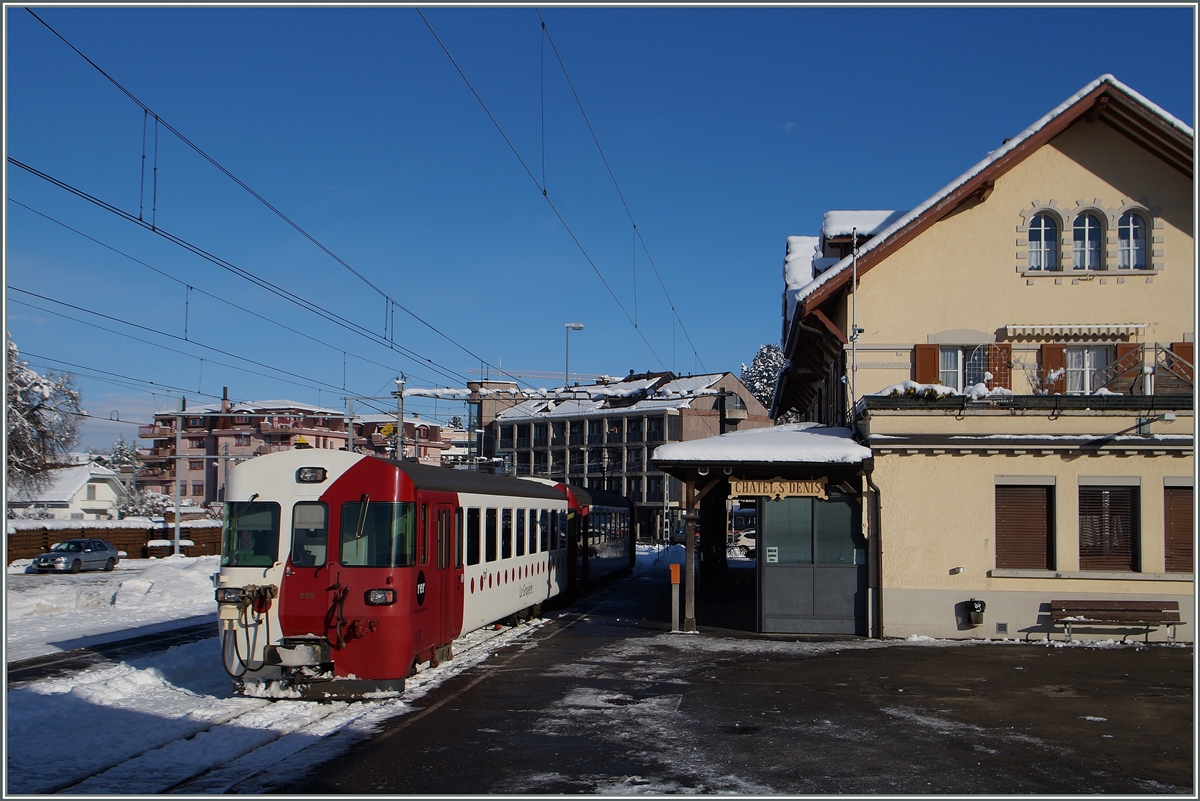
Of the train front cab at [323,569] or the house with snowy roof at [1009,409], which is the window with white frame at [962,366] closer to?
the house with snowy roof at [1009,409]

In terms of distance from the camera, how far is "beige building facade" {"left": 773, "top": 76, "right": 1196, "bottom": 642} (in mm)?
Result: 17375

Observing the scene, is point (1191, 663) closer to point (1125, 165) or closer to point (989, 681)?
point (989, 681)

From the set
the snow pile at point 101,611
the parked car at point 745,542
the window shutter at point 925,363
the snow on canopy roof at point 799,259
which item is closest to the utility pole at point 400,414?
the snow pile at point 101,611

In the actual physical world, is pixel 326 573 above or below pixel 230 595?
above

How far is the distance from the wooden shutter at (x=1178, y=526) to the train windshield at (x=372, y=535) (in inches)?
515

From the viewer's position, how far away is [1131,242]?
19.3 m

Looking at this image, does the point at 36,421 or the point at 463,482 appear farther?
the point at 36,421

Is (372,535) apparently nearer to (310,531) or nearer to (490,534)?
(310,531)

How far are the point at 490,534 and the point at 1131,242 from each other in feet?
42.7

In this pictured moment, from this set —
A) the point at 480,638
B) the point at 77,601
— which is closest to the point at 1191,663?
the point at 480,638

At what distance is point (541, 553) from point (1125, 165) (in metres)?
13.2

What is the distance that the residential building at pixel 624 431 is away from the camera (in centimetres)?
8094

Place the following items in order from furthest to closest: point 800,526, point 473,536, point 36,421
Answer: point 36,421 → point 800,526 → point 473,536

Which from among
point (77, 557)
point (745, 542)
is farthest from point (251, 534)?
point (745, 542)
